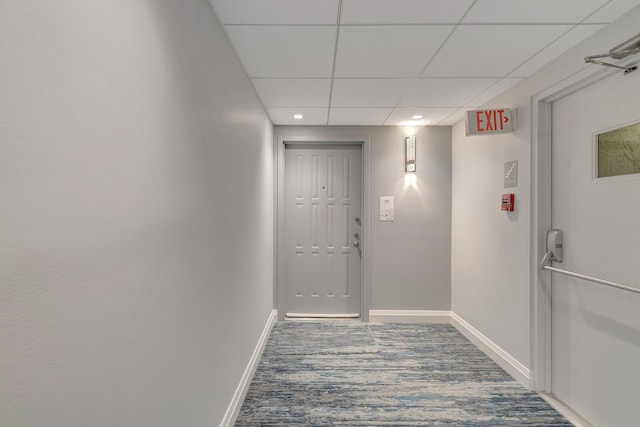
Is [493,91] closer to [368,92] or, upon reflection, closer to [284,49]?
[368,92]

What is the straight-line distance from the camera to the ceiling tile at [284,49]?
5.66 ft

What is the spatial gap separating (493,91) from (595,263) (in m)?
1.57

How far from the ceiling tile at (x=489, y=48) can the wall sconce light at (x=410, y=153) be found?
125 cm

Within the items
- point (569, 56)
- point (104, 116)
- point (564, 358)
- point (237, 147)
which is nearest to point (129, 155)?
point (104, 116)

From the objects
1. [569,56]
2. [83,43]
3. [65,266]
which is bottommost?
[65,266]

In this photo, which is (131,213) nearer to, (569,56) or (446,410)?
(446,410)

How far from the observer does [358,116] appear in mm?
3268

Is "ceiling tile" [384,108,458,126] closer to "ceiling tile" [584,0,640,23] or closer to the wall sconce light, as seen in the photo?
the wall sconce light

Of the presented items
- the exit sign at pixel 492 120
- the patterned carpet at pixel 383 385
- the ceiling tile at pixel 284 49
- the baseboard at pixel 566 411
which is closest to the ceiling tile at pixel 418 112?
the exit sign at pixel 492 120

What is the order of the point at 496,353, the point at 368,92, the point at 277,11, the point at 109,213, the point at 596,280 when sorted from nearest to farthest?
the point at 109,213, the point at 277,11, the point at 596,280, the point at 368,92, the point at 496,353

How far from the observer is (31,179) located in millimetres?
555

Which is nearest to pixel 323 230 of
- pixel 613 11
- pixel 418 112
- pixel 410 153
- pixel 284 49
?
pixel 410 153

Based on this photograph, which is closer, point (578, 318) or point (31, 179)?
point (31, 179)

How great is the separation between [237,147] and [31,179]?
1.48m
